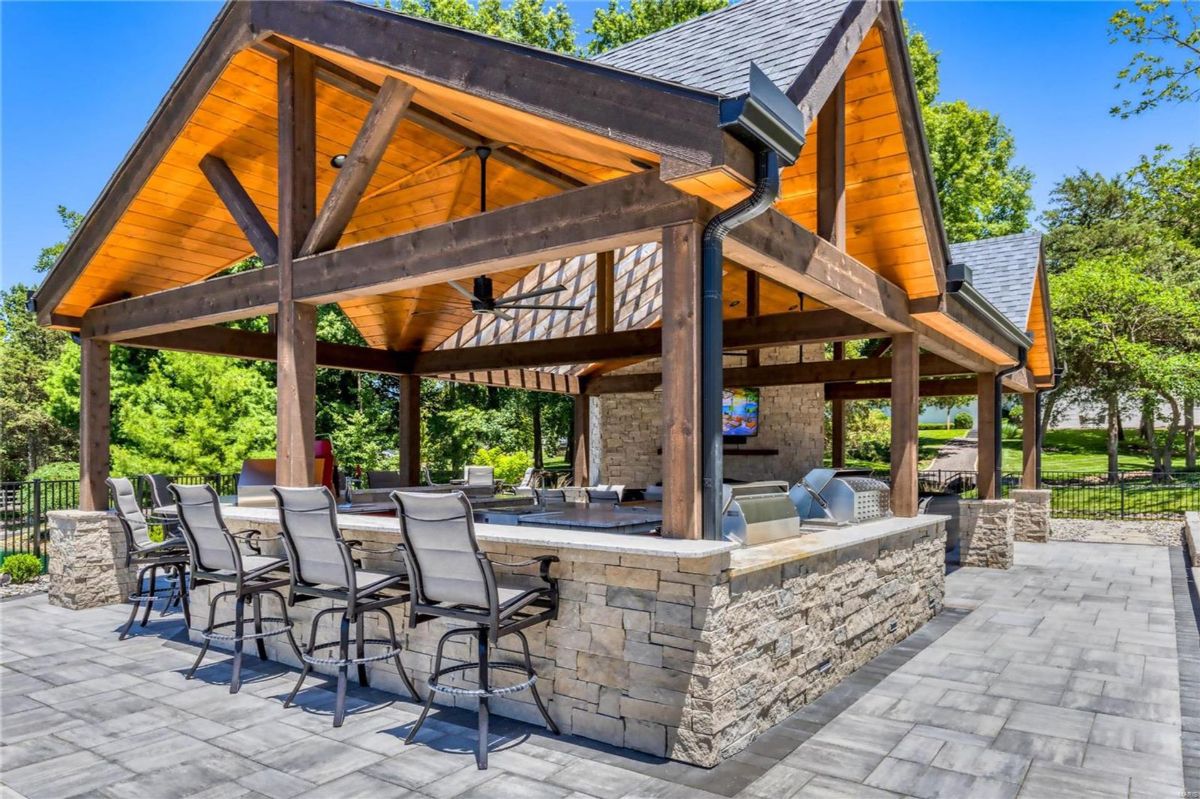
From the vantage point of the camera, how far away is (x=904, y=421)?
6469 mm

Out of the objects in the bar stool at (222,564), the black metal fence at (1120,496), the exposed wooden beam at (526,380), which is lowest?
the black metal fence at (1120,496)

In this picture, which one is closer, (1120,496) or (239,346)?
(239,346)

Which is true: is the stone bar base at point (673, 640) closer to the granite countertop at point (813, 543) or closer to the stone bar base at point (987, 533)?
the granite countertop at point (813, 543)

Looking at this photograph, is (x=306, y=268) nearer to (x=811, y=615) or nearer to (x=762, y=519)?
(x=762, y=519)

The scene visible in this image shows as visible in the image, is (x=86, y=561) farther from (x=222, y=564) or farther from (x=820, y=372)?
(x=820, y=372)

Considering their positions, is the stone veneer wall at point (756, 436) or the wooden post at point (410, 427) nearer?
the wooden post at point (410, 427)

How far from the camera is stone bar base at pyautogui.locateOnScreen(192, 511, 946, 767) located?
350cm

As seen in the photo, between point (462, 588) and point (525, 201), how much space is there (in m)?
2.82

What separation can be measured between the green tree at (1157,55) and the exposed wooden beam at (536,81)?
49.9 feet

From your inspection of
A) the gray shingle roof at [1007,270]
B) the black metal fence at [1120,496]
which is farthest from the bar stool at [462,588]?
the black metal fence at [1120,496]

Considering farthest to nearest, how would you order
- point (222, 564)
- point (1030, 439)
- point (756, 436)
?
point (756, 436) → point (1030, 439) → point (222, 564)

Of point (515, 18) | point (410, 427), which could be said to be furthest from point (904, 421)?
point (515, 18)

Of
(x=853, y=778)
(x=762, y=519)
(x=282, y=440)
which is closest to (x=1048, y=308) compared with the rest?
(x=762, y=519)

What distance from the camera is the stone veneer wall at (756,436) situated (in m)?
13.5
